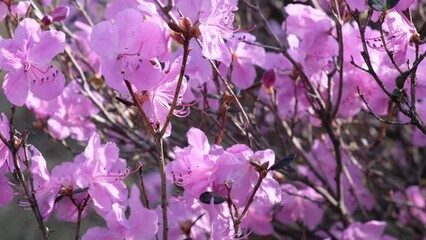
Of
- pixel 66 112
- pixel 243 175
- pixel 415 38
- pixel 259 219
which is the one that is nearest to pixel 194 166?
pixel 243 175

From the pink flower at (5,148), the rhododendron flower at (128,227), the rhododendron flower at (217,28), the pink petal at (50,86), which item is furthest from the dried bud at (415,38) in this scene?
the pink flower at (5,148)

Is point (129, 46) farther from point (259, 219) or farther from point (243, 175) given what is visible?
point (259, 219)

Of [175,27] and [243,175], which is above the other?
[175,27]

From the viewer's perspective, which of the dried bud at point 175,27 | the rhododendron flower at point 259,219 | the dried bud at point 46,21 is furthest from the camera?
the rhododendron flower at point 259,219

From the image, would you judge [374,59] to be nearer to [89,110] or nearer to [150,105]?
[150,105]

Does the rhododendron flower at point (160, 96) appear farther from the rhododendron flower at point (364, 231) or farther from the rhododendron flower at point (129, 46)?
the rhododendron flower at point (364, 231)
